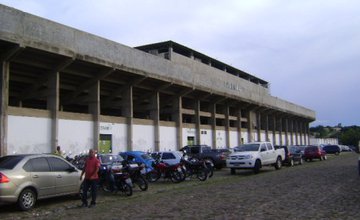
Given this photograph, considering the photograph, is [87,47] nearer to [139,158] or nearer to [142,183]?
[139,158]

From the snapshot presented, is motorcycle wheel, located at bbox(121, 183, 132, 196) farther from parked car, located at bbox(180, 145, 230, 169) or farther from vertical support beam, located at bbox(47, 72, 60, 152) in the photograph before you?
parked car, located at bbox(180, 145, 230, 169)

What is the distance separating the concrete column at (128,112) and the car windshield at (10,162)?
70.2 feet

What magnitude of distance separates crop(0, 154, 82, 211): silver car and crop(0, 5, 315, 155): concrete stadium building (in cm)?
1121

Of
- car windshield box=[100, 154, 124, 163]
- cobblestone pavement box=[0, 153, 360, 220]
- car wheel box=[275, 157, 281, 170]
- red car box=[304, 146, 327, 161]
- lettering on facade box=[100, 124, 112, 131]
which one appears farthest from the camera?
red car box=[304, 146, 327, 161]

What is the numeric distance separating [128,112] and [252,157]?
12.5 meters

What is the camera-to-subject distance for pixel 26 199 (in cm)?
1255

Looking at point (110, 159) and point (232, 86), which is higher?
point (232, 86)

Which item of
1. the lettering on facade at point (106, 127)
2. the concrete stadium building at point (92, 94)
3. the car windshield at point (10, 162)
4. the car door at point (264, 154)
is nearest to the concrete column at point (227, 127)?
the concrete stadium building at point (92, 94)

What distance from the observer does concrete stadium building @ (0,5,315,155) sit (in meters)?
25.0

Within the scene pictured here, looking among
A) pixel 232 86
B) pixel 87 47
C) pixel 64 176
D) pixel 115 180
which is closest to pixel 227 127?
pixel 232 86

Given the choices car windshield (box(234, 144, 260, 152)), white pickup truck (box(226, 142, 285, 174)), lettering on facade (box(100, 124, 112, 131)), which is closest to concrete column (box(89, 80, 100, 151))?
lettering on facade (box(100, 124, 112, 131))

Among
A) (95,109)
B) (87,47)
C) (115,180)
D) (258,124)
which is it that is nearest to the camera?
(115,180)

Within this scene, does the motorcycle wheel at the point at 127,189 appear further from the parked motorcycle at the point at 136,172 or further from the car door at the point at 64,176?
the car door at the point at 64,176

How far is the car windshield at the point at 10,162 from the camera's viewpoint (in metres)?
12.6
